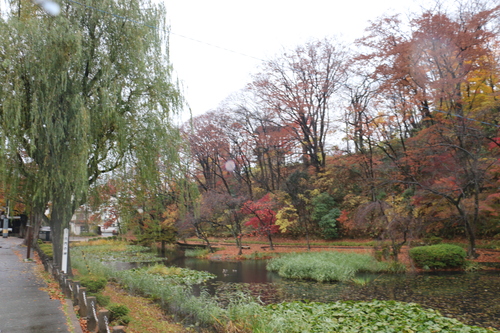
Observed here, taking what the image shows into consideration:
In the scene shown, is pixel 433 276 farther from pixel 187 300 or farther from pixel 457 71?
pixel 457 71

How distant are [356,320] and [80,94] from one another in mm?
8349

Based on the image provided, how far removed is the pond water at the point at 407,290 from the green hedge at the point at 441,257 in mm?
854

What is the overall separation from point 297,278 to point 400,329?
8.14 metres

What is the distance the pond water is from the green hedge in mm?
Answer: 854

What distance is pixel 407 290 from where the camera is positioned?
11039 millimetres

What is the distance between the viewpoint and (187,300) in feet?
30.7

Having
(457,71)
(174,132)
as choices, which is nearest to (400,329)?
(174,132)

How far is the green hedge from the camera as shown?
575 inches

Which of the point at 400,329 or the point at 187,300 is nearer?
the point at 400,329

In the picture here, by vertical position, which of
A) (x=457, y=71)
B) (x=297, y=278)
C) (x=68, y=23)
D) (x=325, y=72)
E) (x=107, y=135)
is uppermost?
(x=325, y=72)

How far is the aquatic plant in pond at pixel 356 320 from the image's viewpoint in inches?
253

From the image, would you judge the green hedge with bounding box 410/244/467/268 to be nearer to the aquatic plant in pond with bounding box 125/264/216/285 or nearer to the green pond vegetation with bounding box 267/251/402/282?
the green pond vegetation with bounding box 267/251/402/282

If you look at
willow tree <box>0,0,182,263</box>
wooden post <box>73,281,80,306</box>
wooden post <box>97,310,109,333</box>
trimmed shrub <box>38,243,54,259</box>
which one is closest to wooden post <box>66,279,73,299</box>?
wooden post <box>73,281,80,306</box>

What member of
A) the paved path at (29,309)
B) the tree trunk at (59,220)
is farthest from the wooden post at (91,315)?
the tree trunk at (59,220)
